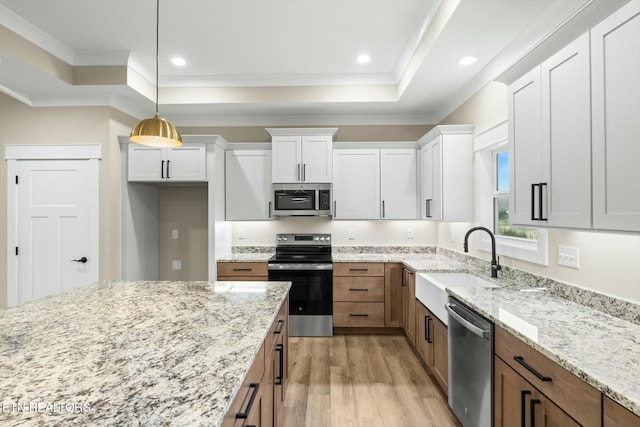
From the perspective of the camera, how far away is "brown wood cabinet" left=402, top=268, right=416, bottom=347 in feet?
10.4

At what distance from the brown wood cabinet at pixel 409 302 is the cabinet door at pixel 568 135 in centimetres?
179

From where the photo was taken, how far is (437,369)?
2.50 meters

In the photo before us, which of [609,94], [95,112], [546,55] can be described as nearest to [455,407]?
[609,94]

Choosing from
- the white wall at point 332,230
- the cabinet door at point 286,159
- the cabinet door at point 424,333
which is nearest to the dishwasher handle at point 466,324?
the cabinet door at point 424,333

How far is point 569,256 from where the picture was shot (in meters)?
1.91

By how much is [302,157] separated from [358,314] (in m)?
1.94

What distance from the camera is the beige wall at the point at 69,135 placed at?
3422mm

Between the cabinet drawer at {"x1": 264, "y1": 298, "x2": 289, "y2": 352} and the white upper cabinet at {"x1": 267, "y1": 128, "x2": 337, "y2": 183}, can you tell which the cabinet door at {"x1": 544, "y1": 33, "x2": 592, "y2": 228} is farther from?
the white upper cabinet at {"x1": 267, "y1": 128, "x2": 337, "y2": 183}

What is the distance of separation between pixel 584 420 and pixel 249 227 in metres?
3.70

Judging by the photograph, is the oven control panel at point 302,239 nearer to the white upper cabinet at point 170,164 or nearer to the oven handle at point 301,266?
the oven handle at point 301,266

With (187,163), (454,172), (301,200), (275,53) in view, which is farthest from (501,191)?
(187,163)

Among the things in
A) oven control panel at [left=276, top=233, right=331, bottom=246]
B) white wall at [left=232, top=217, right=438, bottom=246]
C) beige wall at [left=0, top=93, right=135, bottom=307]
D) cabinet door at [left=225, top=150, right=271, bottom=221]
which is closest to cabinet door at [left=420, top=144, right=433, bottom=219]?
white wall at [left=232, top=217, right=438, bottom=246]

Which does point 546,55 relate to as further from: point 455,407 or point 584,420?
point 455,407

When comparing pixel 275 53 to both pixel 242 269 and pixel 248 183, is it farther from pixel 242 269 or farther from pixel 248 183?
pixel 242 269
